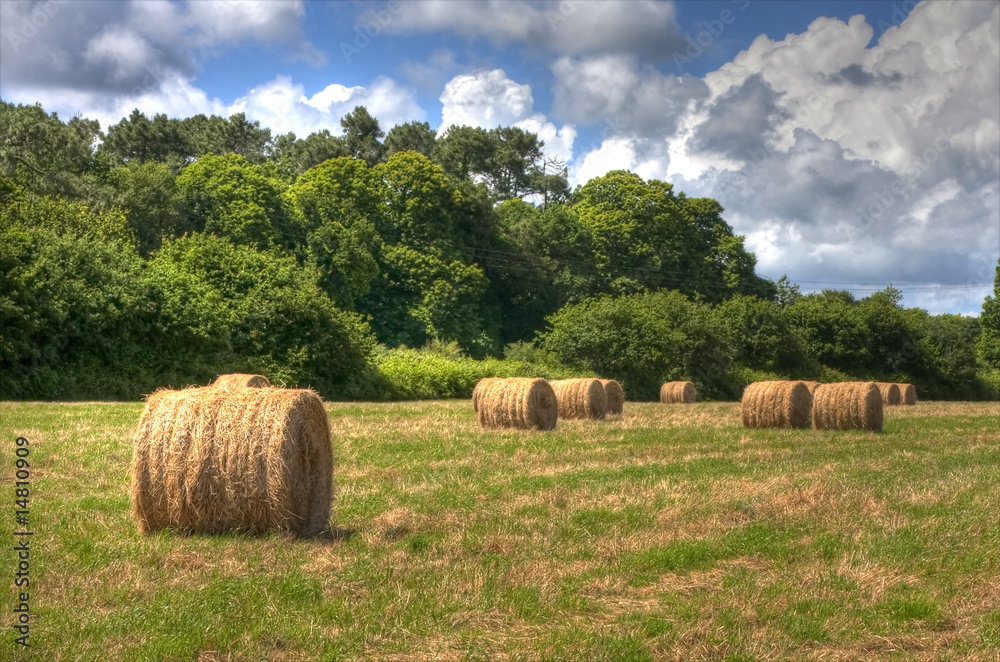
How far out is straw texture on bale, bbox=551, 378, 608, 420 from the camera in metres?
28.2

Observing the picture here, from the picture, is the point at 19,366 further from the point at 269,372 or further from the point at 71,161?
the point at 71,161

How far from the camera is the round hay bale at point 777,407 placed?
25.7m

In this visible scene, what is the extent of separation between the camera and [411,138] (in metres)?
87.9

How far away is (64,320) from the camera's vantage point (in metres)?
33.8

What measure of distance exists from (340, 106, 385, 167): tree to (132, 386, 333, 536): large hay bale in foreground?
75025mm

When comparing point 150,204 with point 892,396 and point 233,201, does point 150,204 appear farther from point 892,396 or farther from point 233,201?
point 892,396

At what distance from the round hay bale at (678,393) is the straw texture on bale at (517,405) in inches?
920

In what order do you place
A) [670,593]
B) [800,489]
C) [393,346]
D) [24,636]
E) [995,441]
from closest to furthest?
[24,636] < [670,593] < [800,489] < [995,441] < [393,346]

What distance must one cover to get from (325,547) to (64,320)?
90.5 feet

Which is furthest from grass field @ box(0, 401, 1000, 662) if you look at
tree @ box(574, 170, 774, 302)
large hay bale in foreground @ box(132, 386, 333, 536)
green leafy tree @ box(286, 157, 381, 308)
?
tree @ box(574, 170, 774, 302)

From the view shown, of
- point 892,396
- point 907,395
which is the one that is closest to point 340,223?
point 892,396

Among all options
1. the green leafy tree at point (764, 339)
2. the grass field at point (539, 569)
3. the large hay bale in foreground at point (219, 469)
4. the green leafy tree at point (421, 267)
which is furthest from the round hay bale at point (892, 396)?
the large hay bale in foreground at point (219, 469)

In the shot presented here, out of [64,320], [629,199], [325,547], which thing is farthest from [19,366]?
[629,199]

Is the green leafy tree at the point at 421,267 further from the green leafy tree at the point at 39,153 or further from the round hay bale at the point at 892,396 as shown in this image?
the round hay bale at the point at 892,396
